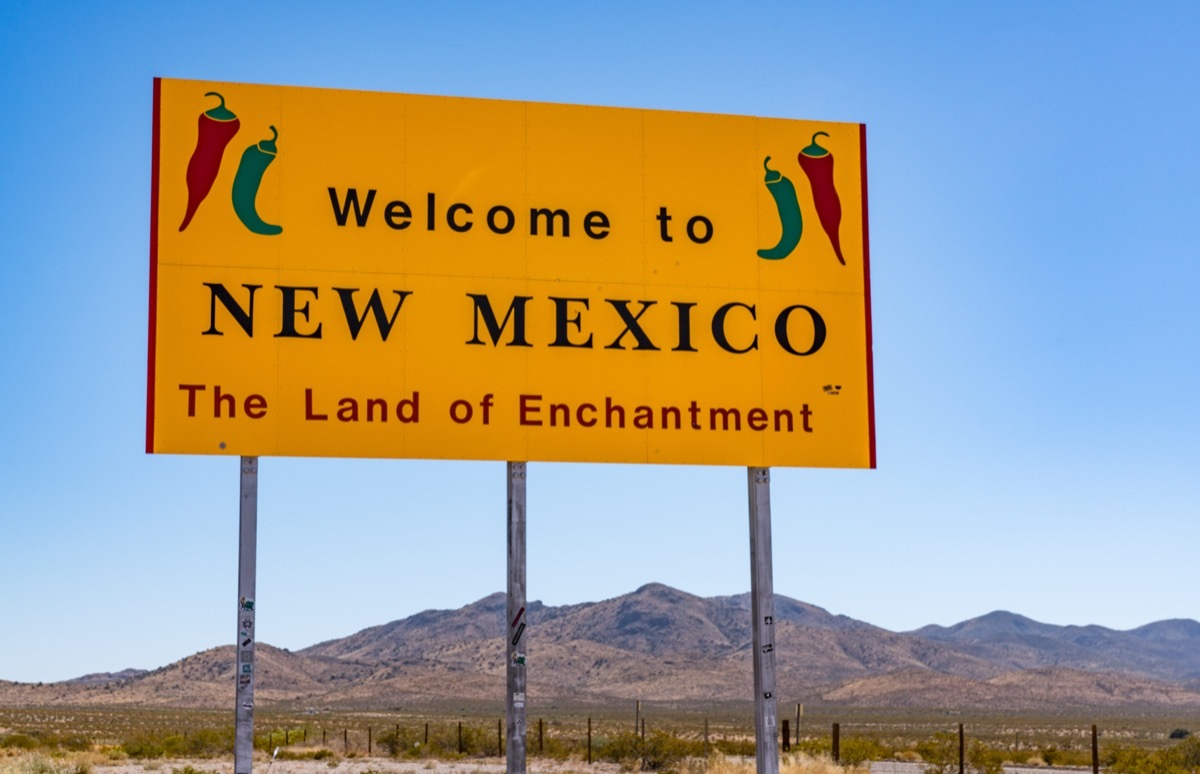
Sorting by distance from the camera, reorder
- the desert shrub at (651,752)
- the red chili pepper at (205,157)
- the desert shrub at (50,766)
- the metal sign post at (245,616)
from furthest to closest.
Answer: the desert shrub at (651,752) → the desert shrub at (50,766) → the red chili pepper at (205,157) → the metal sign post at (245,616)

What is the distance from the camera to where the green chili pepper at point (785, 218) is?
15.8 m

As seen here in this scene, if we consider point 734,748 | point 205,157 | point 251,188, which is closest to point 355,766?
point 734,748

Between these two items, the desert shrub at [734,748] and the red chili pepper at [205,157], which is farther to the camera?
the desert shrub at [734,748]

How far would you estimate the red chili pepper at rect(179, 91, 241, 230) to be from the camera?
14.6 meters

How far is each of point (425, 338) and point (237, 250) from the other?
2.15m

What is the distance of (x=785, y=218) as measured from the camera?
→ 15.8 metres

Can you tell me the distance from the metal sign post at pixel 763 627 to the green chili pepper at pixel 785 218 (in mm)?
2637

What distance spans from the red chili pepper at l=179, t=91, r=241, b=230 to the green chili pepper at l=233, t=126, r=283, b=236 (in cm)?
24

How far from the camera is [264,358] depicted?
14.4m

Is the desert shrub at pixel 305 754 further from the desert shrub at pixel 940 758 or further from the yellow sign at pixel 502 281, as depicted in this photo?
the yellow sign at pixel 502 281

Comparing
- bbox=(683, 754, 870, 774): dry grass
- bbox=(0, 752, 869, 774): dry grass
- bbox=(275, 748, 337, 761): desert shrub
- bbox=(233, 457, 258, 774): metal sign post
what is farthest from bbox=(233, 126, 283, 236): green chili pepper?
bbox=(275, 748, 337, 761): desert shrub

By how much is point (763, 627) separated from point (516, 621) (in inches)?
111

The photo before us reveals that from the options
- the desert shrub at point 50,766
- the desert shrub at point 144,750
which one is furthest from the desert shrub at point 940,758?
the desert shrub at point 144,750

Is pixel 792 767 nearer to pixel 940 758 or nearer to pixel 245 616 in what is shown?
pixel 940 758
